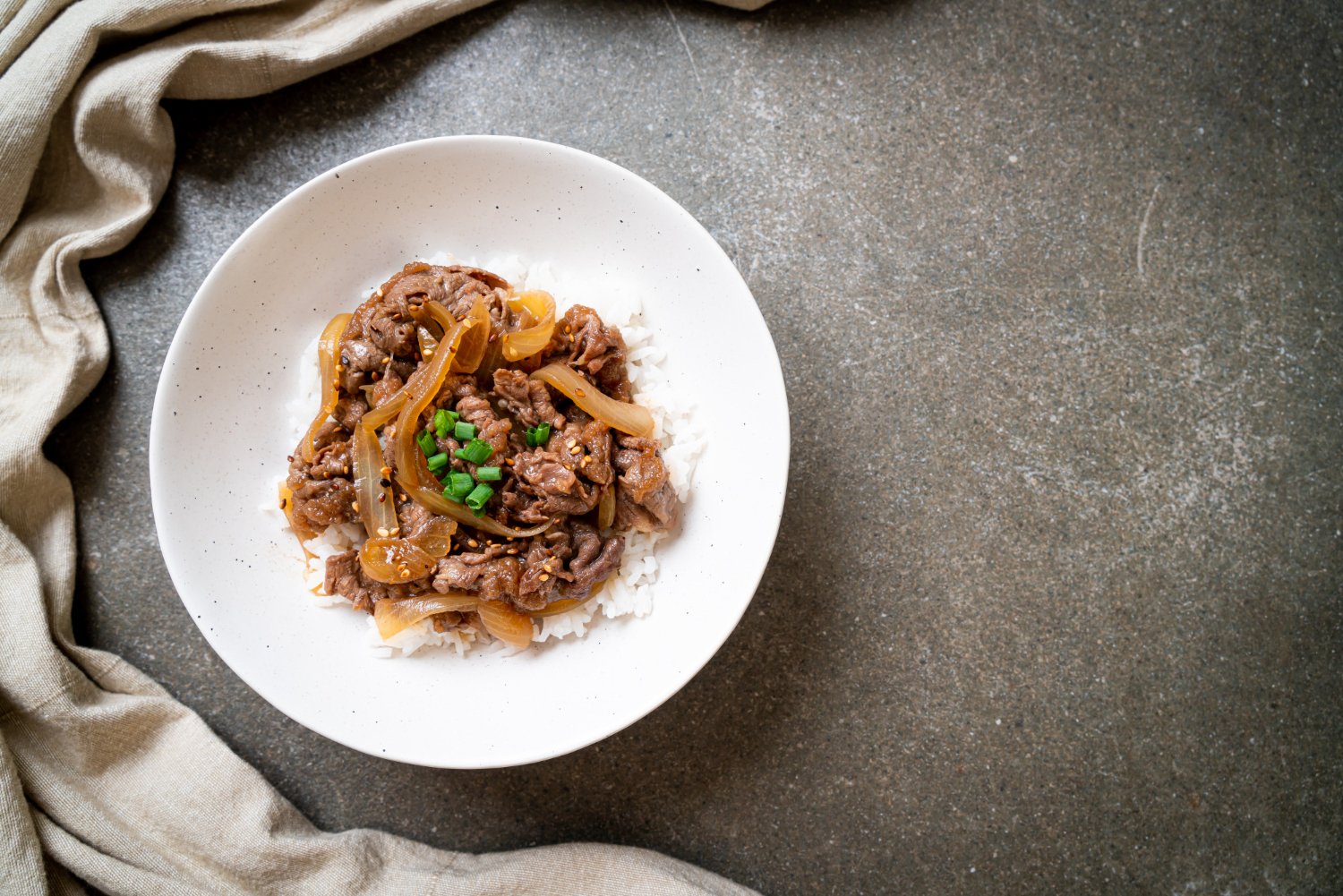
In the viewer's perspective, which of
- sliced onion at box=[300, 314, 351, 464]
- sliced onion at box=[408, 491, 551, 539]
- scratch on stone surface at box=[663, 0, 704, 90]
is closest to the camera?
sliced onion at box=[408, 491, 551, 539]

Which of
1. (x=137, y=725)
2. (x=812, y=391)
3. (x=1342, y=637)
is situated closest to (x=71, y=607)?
(x=137, y=725)

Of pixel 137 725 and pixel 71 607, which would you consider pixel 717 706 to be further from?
pixel 71 607

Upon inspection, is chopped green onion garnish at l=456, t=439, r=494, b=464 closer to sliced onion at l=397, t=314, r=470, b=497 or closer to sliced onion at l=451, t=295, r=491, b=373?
sliced onion at l=397, t=314, r=470, b=497

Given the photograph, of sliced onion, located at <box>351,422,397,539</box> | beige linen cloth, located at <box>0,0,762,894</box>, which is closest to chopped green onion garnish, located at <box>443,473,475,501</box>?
sliced onion, located at <box>351,422,397,539</box>

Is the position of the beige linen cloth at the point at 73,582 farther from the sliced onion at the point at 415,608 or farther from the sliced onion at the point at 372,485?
the sliced onion at the point at 372,485

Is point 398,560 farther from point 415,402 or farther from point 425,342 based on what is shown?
point 425,342

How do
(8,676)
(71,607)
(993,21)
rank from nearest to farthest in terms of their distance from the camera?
(8,676) < (71,607) < (993,21)

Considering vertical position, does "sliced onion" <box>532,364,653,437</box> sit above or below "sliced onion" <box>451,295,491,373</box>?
below
